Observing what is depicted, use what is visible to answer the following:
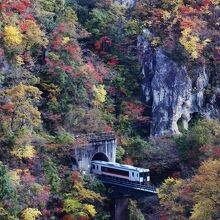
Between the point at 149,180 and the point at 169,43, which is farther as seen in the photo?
the point at 169,43

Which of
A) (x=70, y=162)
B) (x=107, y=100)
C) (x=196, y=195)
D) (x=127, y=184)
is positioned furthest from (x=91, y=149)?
(x=196, y=195)

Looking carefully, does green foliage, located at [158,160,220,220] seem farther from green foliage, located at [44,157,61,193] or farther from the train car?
green foliage, located at [44,157,61,193]

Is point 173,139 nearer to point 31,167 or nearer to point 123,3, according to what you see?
point 31,167

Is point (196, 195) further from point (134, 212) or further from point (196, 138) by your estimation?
point (196, 138)

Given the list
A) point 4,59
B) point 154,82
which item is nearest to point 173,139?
point 154,82

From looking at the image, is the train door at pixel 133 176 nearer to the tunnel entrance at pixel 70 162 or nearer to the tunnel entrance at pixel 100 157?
the tunnel entrance at pixel 100 157

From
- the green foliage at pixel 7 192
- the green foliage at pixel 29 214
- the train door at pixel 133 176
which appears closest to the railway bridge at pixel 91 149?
the train door at pixel 133 176
